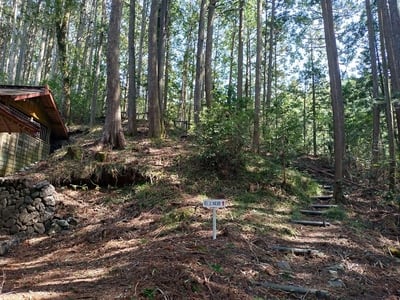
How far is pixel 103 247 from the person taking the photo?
19.3ft

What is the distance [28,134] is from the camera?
29.8 feet

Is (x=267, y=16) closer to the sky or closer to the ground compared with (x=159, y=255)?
closer to the sky

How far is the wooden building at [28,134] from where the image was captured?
11.1 m

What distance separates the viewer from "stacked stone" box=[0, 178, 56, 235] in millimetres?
7747

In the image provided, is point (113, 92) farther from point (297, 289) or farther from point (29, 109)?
point (297, 289)

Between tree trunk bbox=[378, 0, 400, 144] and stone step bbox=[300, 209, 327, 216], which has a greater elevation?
tree trunk bbox=[378, 0, 400, 144]

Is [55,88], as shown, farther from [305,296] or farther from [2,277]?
[305,296]

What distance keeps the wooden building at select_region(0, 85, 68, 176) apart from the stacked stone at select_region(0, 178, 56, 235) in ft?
4.54

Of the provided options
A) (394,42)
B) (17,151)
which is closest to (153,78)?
(17,151)

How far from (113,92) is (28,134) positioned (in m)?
2.96

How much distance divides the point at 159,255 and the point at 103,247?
5.91ft

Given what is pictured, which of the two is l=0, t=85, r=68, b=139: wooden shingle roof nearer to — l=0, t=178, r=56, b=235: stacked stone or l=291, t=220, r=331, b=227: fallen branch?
l=0, t=178, r=56, b=235: stacked stone

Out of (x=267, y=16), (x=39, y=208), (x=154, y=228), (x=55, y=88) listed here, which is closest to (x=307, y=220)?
(x=154, y=228)

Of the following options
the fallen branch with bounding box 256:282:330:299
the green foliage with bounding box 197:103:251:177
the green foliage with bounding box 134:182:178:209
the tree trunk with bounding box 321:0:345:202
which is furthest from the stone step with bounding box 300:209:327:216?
the fallen branch with bounding box 256:282:330:299
